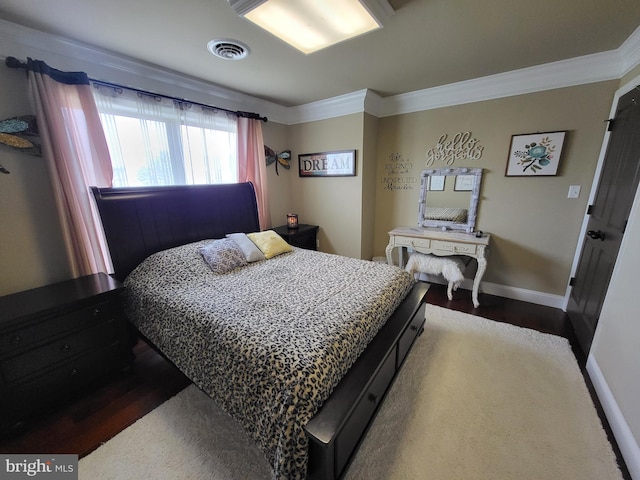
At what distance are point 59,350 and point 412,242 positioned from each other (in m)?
3.12

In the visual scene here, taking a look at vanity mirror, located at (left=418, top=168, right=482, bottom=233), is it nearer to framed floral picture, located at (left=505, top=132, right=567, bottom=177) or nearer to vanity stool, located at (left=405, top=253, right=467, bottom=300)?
framed floral picture, located at (left=505, top=132, right=567, bottom=177)

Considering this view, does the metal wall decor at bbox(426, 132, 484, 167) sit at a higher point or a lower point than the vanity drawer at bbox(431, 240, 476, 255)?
higher

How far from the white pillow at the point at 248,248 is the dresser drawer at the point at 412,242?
1633 mm

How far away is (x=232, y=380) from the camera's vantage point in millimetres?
1240

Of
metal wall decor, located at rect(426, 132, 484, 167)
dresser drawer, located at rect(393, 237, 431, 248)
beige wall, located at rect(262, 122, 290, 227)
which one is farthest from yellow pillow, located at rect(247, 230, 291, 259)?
metal wall decor, located at rect(426, 132, 484, 167)

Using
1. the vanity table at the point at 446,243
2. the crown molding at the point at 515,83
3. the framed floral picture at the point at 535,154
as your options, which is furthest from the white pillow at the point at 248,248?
the framed floral picture at the point at 535,154

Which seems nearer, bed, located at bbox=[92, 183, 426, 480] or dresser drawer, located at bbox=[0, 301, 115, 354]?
bed, located at bbox=[92, 183, 426, 480]

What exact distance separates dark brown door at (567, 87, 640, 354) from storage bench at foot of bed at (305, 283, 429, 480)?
1.52 m

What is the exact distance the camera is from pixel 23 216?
177 centimetres

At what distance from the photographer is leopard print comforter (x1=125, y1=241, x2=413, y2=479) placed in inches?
41.9

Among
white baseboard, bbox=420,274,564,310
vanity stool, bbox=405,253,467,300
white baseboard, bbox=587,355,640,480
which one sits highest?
vanity stool, bbox=405,253,467,300

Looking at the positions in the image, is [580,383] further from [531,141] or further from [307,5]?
[307,5]

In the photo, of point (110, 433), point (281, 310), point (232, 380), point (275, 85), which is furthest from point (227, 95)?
point (110, 433)

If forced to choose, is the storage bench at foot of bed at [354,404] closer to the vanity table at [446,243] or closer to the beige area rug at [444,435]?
the beige area rug at [444,435]
